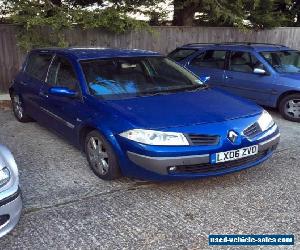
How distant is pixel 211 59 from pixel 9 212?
6.05 meters

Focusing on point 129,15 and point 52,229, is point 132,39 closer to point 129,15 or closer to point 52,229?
point 129,15

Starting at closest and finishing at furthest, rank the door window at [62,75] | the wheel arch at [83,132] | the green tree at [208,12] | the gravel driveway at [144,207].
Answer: the gravel driveway at [144,207]
the wheel arch at [83,132]
the door window at [62,75]
the green tree at [208,12]

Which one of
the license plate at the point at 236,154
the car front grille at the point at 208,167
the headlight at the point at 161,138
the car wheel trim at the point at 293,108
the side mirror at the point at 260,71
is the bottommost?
the car wheel trim at the point at 293,108

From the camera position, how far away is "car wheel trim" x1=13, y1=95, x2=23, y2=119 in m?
6.30

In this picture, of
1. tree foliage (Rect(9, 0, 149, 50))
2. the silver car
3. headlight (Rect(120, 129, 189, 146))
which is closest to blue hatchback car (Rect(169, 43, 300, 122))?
tree foliage (Rect(9, 0, 149, 50))

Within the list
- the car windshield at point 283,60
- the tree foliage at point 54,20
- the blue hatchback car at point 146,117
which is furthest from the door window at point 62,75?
the car windshield at point 283,60

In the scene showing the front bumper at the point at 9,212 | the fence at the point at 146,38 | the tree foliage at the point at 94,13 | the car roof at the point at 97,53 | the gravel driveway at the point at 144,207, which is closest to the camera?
the front bumper at the point at 9,212

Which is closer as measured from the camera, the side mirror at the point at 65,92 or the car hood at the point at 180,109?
the car hood at the point at 180,109

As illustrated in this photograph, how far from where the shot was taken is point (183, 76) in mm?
4844

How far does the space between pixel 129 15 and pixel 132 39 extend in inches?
46.2

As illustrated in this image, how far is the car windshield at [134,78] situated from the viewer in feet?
13.9

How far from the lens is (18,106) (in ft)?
21.0

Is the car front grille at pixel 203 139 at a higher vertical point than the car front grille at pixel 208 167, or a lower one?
higher

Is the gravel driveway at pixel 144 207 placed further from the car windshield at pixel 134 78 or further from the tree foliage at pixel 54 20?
the tree foliage at pixel 54 20
